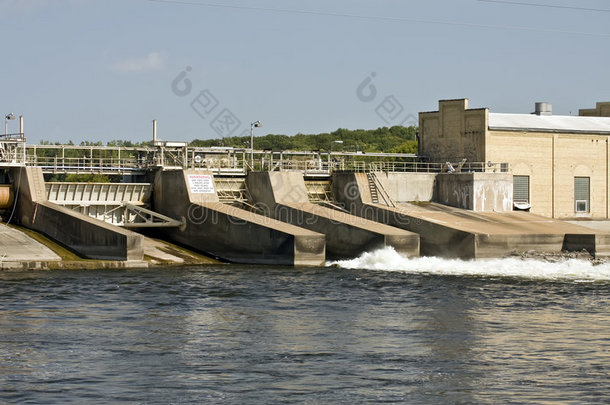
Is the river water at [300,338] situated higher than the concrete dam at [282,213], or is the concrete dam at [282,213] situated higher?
the concrete dam at [282,213]

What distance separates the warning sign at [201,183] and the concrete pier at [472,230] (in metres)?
9.62

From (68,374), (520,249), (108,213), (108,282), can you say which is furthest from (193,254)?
(68,374)

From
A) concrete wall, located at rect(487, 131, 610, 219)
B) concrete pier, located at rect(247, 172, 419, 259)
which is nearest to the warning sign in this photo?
concrete pier, located at rect(247, 172, 419, 259)

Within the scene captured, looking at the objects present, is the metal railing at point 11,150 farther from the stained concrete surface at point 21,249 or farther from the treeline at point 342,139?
the treeline at point 342,139

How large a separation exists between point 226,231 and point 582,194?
3083 centimetres

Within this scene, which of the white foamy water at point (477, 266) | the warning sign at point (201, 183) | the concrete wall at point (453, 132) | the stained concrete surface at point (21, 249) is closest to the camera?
the stained concrete surface at point (21, 249)

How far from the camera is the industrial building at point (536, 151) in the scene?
6662 cm

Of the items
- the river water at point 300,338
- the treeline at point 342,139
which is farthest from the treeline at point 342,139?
the river water at point 300,338

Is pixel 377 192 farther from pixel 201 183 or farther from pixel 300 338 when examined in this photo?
pixel 300 338

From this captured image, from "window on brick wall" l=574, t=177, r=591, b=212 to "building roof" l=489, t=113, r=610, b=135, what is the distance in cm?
365

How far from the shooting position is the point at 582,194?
70000 mm

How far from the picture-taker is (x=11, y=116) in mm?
56781

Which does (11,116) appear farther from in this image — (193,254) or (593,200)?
(593,200)

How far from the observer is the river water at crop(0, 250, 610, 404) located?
21.4m
